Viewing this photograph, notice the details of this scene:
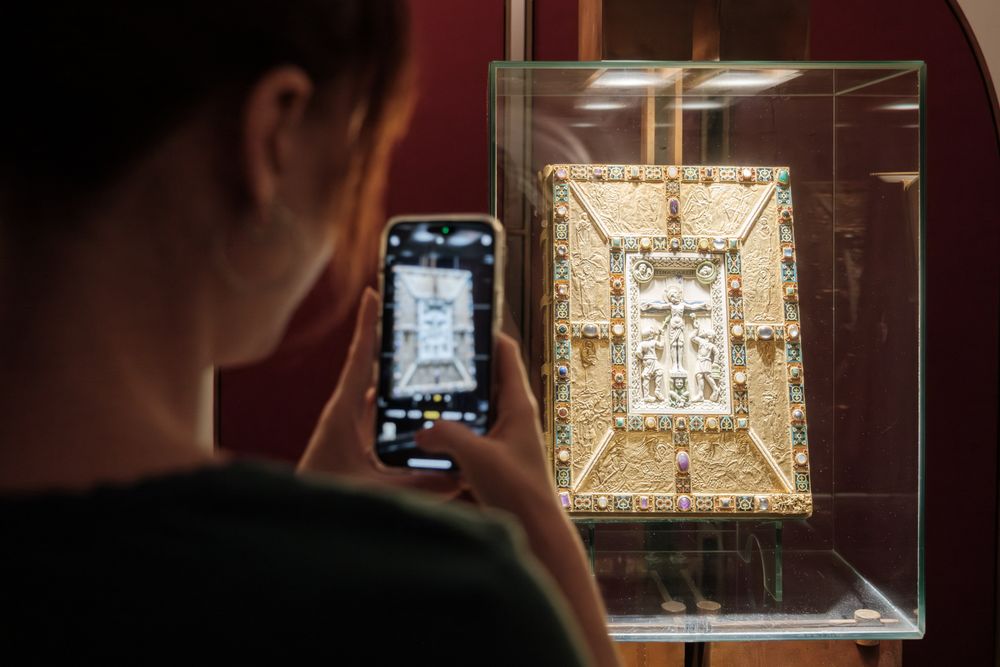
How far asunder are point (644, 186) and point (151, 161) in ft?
2.82

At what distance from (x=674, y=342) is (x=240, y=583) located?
895 millimetres

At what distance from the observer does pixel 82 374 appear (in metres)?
0.29

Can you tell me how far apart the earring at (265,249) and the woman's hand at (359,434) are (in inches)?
9.4

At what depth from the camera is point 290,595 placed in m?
0.23

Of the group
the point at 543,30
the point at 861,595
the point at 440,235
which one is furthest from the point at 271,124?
the point at 543,30

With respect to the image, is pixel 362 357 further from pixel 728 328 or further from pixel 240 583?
pixel 728 328

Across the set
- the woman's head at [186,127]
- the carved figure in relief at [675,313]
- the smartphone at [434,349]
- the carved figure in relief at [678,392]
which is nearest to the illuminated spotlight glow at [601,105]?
the carved figure in relief at [675,313]

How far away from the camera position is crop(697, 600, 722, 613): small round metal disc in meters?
1.07

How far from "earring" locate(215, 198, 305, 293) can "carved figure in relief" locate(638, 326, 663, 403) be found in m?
0.76

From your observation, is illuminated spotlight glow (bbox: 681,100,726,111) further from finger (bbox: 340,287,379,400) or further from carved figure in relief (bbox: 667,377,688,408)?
finger (bbox: 340,287,379,400)

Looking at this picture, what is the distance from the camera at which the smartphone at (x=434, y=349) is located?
59cm

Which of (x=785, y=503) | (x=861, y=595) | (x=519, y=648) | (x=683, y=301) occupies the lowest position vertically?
(x=861, y=595)

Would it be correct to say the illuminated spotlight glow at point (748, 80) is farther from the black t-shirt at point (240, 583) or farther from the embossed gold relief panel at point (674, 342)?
the black t-shirt at point (240, 583)

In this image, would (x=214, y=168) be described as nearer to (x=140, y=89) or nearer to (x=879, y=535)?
(x=140, y=89)
